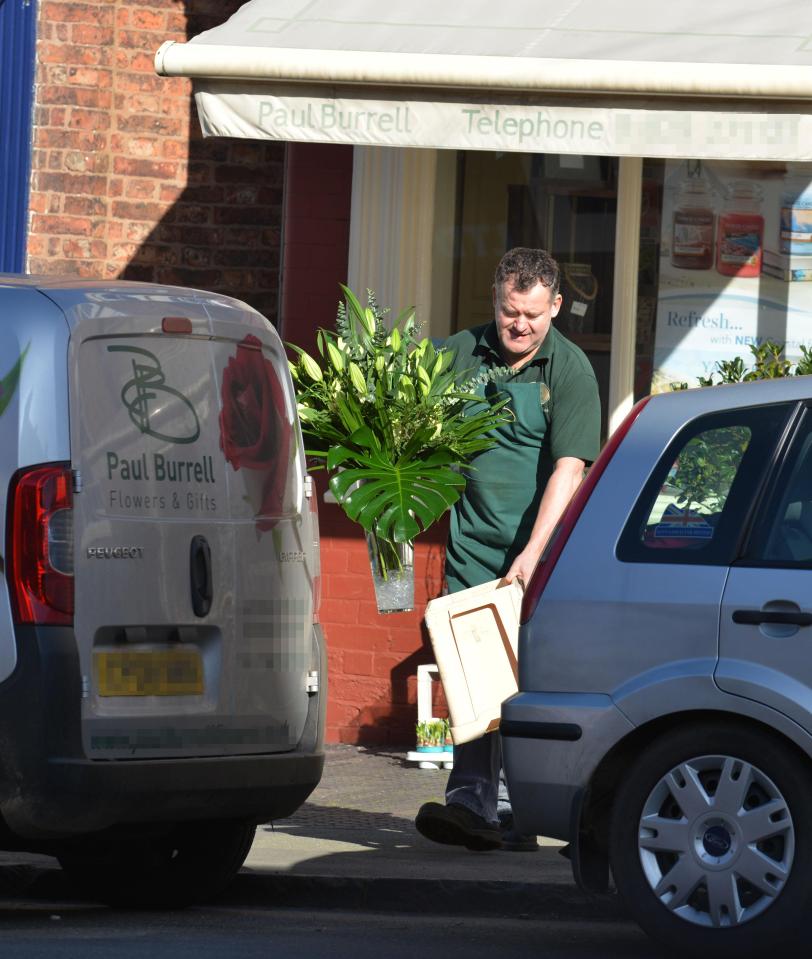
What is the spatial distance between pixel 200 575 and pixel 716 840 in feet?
5.28

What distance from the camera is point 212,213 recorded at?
1145cm

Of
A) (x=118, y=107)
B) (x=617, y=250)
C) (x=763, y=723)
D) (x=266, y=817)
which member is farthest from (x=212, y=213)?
(x=763, y=723)

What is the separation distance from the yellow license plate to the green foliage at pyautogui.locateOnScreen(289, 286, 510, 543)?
162 centimetres

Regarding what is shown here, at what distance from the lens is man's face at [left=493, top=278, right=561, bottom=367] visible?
7.34 meters

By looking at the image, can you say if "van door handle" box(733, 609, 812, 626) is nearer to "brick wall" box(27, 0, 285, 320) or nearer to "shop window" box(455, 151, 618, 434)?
"shop window" box(455, 151, 618, 434)

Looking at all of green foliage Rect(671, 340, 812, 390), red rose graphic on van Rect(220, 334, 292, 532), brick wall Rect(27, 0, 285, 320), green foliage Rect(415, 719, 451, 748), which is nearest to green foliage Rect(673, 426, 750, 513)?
red rose graphic on van Rect(220, 334, 292, 532)

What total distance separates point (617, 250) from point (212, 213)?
264 centimetres

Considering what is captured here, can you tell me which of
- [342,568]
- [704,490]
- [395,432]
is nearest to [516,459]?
[395,432]

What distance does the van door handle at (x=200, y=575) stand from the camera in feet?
18.9

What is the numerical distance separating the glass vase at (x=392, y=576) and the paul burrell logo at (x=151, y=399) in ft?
5.71

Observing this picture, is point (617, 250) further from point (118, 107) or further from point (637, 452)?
point (637, 452)

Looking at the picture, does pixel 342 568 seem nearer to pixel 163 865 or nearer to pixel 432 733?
pixel 432 733

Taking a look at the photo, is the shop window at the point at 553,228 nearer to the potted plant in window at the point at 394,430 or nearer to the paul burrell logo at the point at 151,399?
the potted plant in window at the point at 394,430

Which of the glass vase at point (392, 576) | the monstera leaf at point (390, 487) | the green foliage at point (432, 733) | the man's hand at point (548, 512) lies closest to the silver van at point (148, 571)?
→ the monstera leaf at point (390, 487)
